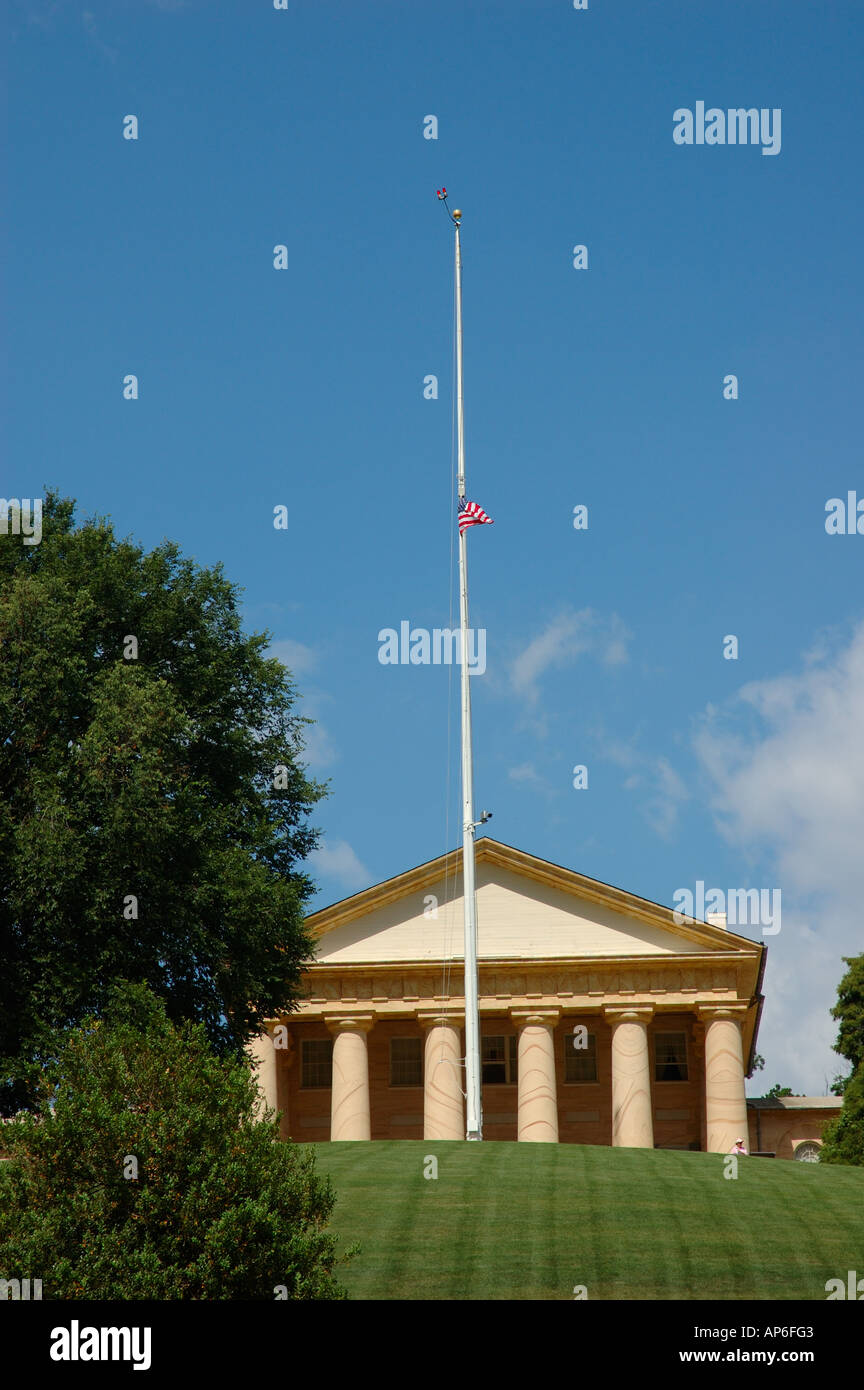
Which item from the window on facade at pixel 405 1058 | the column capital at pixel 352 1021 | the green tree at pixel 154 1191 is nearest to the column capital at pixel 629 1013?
the window on facade at pixel 405 1058

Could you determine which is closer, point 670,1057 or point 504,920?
point 504,920

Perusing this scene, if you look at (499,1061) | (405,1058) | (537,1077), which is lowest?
(537,1077)

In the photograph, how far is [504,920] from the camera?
63000 mm

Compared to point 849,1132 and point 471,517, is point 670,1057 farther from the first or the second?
point 471,517

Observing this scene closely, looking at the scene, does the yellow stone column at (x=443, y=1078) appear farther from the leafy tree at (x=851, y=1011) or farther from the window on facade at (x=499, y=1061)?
the leafy tree at (x=851, y=1011)

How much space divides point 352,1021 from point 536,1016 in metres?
7.11

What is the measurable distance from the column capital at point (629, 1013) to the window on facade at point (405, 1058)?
29.0ft

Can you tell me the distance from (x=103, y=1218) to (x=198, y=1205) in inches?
45.3

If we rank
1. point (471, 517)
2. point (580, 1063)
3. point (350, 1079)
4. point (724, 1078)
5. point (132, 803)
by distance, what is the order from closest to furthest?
point (132, 803) → point (471, 517) → point (724, 1078) → point (350, 1079) → point (580, 1063)

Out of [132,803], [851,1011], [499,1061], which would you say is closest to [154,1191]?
[132,803]

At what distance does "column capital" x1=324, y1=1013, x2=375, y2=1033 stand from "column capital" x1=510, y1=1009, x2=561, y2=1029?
560 cm

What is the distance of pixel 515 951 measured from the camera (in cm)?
6231

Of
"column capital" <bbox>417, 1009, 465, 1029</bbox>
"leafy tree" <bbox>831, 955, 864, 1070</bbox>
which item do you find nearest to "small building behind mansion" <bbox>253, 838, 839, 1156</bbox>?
"column capital" <bbox>417, 1009, 465, 1029</bbox>
